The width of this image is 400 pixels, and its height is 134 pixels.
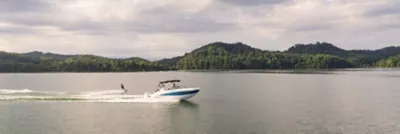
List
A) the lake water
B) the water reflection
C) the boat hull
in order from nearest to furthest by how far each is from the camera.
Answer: the lake water < the water reflection < the boat hull

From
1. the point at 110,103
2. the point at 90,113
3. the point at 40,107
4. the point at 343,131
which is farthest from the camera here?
the point at 110,103

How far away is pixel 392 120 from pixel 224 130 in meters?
16.6

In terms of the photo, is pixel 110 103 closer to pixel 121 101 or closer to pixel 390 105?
pixel 121 101

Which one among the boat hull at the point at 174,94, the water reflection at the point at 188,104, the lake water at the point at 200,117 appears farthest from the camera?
the boat hull at the point at 174,94

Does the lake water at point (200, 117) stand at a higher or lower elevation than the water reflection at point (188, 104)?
lower

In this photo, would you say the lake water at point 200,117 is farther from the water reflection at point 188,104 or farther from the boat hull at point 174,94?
the boat hull at point 174,94

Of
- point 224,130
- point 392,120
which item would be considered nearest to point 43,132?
point 224,130

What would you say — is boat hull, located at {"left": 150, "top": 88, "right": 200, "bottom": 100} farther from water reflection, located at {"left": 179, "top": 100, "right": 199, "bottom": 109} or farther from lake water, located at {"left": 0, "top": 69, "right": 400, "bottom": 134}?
lake water, located at {"left": 0, "top": 69, "right": 400, "bottom": 134}

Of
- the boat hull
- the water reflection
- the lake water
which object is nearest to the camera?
the lake water

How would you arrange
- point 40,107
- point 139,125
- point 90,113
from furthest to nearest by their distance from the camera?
1. point 40,107
2. point 90,113
3. point 139,125

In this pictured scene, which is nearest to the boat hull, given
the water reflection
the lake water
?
the water reflection

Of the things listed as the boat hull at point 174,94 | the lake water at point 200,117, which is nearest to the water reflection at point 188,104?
the lake water at point 200,117

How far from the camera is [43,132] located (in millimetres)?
35750

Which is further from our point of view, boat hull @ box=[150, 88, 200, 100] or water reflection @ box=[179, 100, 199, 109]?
boat hull @ box=[150, 88, 200, 100]
